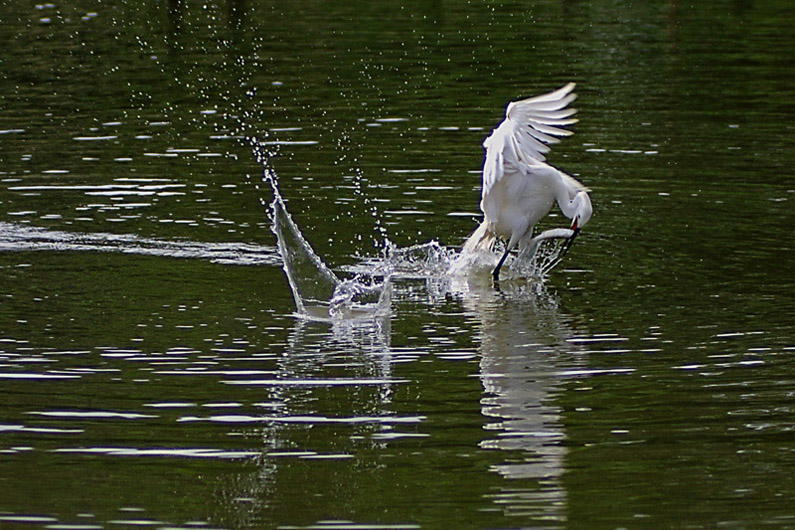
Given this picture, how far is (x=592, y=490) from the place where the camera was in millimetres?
7324

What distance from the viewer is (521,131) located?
1263 centimetres

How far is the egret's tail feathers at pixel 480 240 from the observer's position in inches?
526

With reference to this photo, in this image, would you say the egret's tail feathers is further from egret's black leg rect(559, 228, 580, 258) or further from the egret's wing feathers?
the egret's wing feathers

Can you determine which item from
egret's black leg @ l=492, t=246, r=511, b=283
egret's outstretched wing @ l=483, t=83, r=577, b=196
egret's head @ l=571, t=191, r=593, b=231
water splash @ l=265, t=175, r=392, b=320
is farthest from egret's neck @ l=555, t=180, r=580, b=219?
water splash @ l=265, t=175, r=392, b=320

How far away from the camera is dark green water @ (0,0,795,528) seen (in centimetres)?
742

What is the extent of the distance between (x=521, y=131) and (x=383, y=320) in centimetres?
245

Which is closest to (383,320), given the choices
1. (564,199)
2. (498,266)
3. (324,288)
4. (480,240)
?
(324,288)

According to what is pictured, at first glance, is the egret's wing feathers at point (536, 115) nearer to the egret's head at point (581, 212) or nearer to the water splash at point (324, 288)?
the egret's head at point (581, 212)

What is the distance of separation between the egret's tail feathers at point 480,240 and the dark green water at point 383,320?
1.31 feet

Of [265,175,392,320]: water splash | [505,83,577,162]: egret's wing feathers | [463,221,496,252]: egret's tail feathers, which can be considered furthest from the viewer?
[463,221,496,252]: egret's tail feathers

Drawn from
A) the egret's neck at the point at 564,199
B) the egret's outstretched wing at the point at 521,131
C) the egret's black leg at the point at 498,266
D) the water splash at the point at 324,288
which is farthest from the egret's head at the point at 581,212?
the water splash at the point at 324,288

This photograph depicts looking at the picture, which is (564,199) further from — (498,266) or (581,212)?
Result: (498,266)

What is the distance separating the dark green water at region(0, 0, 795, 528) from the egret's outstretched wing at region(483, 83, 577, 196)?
3.31 feet

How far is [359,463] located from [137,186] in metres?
8.50
